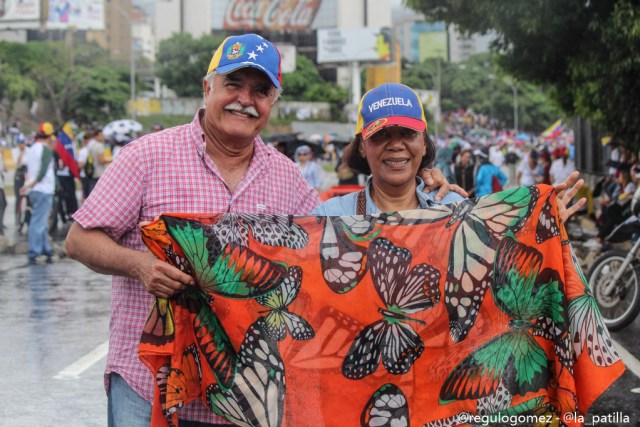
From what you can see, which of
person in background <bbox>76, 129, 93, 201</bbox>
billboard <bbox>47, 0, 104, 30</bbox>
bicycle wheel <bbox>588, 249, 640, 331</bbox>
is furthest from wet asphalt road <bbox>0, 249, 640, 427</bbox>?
billboard <bbox>47, 0, 104, 30</bbox>

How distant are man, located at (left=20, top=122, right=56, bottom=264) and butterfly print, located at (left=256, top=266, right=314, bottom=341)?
11.6 m

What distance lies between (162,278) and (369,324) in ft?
2.15

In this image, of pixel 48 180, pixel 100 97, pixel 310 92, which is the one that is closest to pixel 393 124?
pixel 48 180

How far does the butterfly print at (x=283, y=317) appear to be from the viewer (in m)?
3.21

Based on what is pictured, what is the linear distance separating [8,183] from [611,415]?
1198 inches

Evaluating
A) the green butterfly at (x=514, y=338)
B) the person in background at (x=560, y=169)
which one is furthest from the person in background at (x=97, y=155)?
the green butterfly at (x=514, y=338)

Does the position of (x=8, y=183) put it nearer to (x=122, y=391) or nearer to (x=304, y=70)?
(x=122, y=391)

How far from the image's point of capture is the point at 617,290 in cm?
897

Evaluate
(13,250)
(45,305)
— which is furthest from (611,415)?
(13,250)

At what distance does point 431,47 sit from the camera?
19088cm

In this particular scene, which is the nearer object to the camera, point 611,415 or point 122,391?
point 122,391

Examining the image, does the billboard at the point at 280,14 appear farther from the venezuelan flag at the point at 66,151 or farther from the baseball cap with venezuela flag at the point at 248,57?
the baseball cap with venezuela flag at the point at 248,57

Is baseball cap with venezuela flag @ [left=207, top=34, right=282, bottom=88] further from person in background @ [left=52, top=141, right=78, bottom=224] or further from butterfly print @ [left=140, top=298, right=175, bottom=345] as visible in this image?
person in background @ [left=52, top=141, right=78, bottom=224]

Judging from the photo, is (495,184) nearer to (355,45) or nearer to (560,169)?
(560,169)
